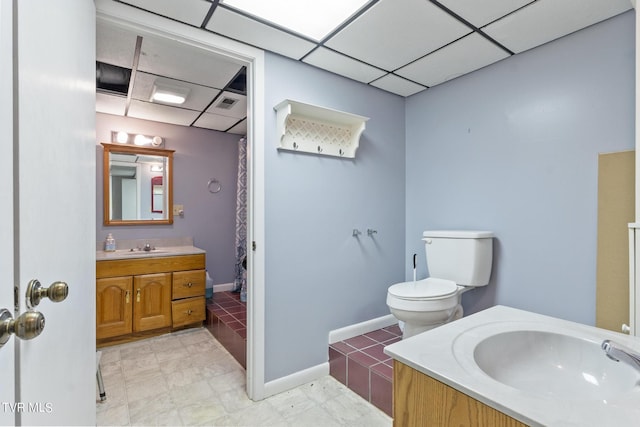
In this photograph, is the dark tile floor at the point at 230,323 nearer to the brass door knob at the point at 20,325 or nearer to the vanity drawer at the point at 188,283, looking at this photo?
the vanity drawer at the point at 188,283

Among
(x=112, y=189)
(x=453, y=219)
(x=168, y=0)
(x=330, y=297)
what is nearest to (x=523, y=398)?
(x=330, y=297)

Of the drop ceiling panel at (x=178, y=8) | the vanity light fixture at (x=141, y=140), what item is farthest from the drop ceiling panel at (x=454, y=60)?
the vanity light fixture at (x=141, y=140)

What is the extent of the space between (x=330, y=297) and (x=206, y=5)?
6.00 feet

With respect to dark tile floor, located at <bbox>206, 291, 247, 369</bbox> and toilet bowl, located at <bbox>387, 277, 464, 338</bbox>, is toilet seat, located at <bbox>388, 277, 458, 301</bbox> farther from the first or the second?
dark tile floor, located at <bbox>206, 291, 247, 369</bbox>

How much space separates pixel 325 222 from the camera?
2.13 meters

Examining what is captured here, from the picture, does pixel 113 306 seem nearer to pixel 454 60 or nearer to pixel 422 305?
pixel 422 305

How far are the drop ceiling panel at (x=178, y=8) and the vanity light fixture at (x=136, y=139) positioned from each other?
6.26 feet

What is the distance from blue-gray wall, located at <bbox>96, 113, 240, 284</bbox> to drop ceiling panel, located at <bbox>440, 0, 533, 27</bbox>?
2.80 metres

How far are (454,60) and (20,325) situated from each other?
7.78 ft

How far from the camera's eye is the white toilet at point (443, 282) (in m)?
A: 1.79

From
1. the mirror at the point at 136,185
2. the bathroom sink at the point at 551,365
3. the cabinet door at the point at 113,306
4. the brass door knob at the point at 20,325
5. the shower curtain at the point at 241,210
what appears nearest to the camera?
the brass door knob at the point at 20,325

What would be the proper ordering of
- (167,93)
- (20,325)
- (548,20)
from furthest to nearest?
(167,93)
(548,20)
(20,325)

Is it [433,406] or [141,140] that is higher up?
[141,140]

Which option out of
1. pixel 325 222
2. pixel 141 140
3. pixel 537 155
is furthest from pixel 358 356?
pixel 141 140
